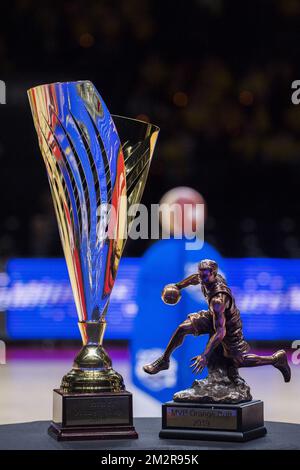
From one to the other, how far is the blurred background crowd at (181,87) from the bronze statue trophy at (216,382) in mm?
5221

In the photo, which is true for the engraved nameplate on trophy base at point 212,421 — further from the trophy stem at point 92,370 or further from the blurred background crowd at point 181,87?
the blurred background crowd at point 181,87

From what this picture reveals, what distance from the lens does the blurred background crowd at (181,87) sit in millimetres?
8289

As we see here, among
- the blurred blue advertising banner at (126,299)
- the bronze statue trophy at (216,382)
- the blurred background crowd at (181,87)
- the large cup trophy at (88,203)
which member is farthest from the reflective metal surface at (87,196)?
the blurred background crowd at (181,87)

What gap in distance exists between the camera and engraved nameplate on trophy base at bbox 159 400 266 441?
253 cm

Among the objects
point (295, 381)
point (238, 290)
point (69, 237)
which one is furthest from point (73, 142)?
point (238, 290)

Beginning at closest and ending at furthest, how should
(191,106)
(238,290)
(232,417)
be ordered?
(232,417) → (238,290) → (191,106)

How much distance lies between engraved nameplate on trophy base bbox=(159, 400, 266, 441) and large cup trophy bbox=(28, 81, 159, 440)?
13 cm

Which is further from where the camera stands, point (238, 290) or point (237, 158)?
point (237, 158)

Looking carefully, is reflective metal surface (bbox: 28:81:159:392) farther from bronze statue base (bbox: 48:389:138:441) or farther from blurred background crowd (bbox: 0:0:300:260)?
blurred background crowd (bbox: 0:0:300:260)

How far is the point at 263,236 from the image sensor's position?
7812mm

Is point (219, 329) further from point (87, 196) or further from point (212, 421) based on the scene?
point (87, 196)

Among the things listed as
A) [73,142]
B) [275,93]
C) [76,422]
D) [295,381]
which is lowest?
[295,381]
